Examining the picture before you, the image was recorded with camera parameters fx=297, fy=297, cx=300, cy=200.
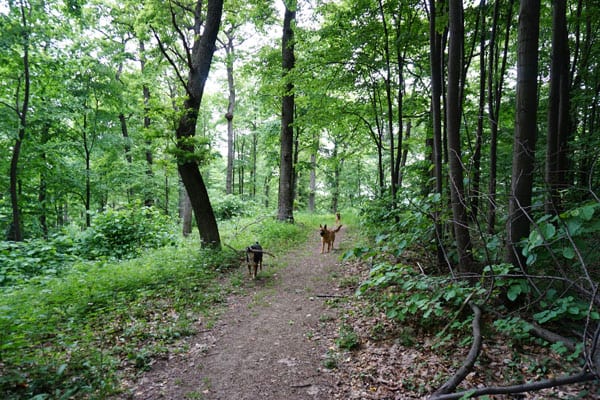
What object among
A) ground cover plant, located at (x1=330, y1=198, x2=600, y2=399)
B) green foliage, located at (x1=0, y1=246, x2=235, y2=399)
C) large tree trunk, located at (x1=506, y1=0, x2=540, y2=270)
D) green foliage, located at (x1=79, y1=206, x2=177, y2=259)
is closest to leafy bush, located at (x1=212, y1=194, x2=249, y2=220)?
green foliage, located at (x1=79, y1=206, x2=177, y2=259)

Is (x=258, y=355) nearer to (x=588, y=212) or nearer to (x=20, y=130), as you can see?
(x=588, y=212)

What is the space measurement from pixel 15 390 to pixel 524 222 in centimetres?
573

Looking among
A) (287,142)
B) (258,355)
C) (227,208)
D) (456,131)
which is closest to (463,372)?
(258,355)

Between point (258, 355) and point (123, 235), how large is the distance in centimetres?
795

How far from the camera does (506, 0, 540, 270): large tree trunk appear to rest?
3283 millimetres

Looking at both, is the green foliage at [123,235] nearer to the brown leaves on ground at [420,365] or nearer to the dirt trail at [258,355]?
the dirt trail at [258,355]

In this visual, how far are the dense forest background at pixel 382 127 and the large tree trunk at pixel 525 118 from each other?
16mm

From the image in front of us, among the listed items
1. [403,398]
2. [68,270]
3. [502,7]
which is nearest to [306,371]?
[403,398]

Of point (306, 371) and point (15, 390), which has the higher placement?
point (15, 390)

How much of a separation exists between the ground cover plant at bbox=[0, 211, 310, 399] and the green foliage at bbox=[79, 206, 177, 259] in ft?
4.83

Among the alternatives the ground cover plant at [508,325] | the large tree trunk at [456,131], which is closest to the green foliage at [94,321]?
the ground cover plant at [508,325]

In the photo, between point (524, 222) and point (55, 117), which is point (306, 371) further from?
point (55, 117)

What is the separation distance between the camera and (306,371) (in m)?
3.82

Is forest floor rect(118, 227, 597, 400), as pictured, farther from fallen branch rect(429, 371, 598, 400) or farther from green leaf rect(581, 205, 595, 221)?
green leaf rect(581, 205, 595, 221)
